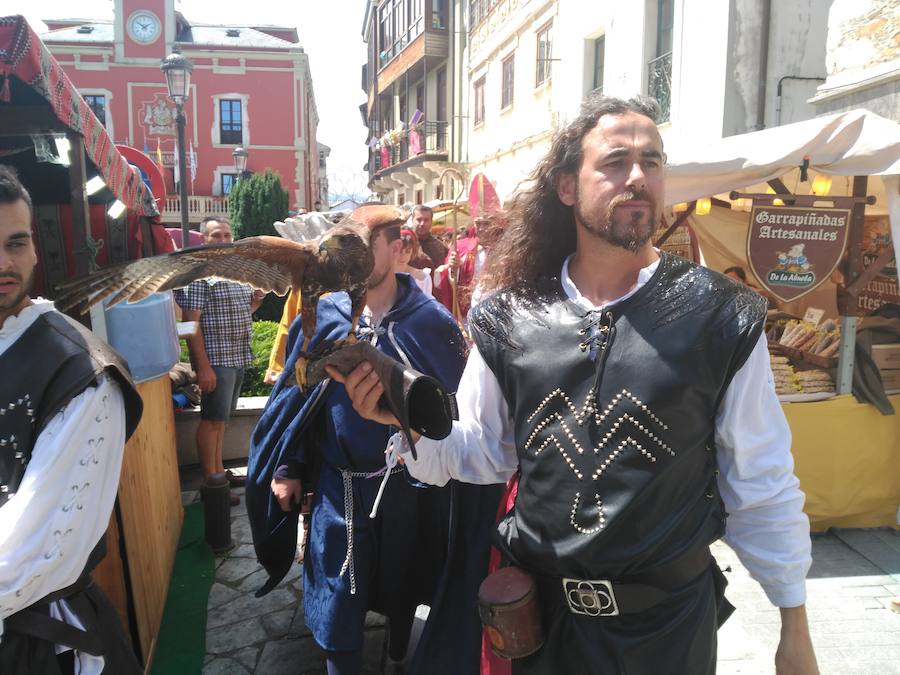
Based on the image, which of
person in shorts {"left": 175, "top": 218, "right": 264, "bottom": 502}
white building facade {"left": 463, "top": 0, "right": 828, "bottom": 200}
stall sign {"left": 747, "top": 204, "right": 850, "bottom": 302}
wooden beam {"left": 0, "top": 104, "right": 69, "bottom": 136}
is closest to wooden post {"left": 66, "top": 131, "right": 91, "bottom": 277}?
wooden beam {"left": 0, "top": 104, "right": 69, "bottom": 136}

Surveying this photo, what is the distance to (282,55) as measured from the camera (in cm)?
3734

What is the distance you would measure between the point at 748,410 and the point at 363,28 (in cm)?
4317

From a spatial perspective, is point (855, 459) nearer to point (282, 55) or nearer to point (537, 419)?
point (537, 419)

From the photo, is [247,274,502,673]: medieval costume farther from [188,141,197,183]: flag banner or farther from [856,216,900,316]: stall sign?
[188,141,197,183]: flag banner

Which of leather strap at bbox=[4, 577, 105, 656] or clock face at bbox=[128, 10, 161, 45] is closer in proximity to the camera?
leather strap at bbox=[4, 577, 105, 656]

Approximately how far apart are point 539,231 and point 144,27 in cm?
4233

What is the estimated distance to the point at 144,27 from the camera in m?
36.8

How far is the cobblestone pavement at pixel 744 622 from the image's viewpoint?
123 inches

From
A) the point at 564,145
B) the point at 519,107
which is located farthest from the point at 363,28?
the point at 564,145

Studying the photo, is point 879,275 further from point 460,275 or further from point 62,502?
point 62,502

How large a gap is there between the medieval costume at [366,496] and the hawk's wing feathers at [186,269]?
0.99 metres

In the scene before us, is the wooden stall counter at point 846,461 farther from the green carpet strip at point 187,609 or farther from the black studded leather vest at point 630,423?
the green carpet strip at point 187,609

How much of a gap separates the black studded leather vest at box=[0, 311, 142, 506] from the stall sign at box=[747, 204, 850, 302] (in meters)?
3.96

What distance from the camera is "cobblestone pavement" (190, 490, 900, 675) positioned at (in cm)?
313
